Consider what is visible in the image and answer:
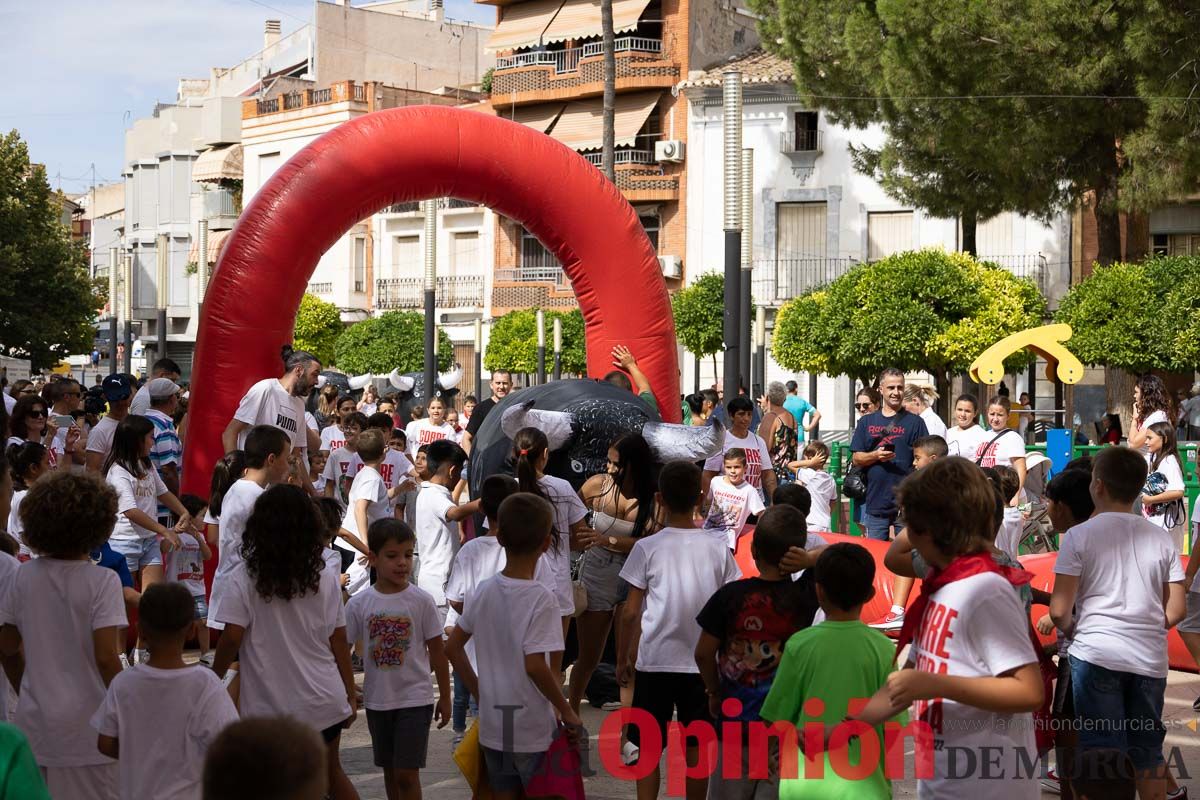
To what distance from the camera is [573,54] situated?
38.7 metres

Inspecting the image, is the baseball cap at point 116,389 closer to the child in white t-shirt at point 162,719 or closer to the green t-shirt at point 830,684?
the child in white t-shirt at point 162,719

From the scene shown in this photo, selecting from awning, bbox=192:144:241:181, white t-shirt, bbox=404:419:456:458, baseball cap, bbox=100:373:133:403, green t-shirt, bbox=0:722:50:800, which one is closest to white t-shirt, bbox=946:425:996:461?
white t-shirt, bbox=404:419:456:458

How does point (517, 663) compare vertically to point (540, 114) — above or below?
below

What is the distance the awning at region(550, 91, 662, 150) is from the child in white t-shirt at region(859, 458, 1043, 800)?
33708 millimetres

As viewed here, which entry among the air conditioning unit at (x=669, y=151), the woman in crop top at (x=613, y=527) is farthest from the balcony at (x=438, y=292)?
Answer: the woman in crop top at (x=613, y=527)

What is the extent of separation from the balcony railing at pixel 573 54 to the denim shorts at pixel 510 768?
33.2 metres

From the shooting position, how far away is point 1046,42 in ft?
64.6

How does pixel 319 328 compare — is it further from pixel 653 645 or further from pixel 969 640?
pixel 969 640

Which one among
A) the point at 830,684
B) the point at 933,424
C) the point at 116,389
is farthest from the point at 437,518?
the point at 933,424

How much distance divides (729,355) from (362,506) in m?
4.44

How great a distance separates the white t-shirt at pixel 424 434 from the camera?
1260cm

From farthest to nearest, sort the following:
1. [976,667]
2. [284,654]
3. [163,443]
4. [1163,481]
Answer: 1. [1163,481]
2. [163,443]
3. [284,654]
4. [976,667]

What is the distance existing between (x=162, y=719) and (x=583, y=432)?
12.4 feet

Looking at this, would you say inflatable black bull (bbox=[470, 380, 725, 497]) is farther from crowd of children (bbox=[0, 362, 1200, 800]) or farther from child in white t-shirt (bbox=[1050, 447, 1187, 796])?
child in white t-shirt (bbox=[1050, 447, 1187, 796])
